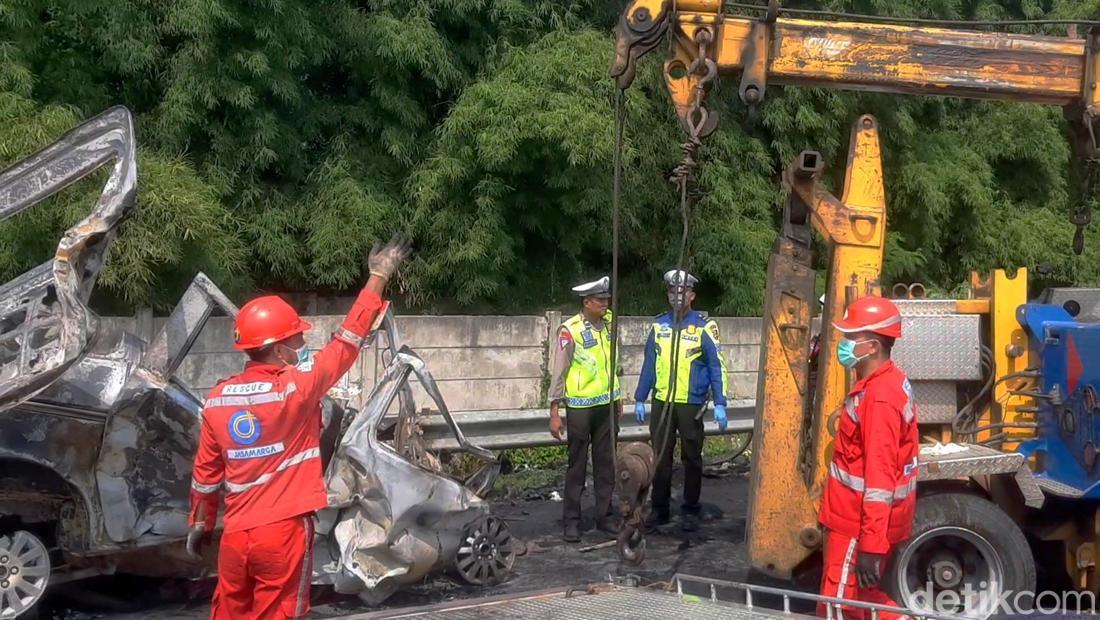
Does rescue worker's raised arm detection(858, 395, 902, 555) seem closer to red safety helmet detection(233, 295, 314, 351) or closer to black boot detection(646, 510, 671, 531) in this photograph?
red safety helmet detection(233, 295, 314, 351)

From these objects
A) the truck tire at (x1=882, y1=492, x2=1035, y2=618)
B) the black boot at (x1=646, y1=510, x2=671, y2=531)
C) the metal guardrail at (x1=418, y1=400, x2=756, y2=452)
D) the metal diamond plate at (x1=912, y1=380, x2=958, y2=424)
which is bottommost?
the black boot at (x1=646, y1=510, x2=671, y2=531)

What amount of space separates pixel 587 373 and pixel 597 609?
15.0 ft

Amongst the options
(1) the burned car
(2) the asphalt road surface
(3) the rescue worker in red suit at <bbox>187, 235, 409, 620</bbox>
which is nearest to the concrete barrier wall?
(2) the asphalt road surface

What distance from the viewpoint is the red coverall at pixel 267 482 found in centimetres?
456

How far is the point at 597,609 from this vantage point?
4.19m

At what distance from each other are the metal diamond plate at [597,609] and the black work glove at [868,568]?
2.96 feet

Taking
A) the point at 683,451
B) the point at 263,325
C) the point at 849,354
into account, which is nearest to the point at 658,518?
the point at 683,451

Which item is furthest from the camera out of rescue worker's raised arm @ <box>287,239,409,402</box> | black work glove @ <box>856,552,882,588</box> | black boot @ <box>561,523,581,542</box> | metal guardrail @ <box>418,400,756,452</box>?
metal guardrail @ <box>418,400,756,452</box>

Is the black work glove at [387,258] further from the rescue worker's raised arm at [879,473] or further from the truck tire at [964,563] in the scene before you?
the truck tire at [964,563]

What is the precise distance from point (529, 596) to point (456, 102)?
937 cm

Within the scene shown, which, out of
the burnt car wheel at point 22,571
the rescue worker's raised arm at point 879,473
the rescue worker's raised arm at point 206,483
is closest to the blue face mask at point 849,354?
the rescue worker's raised arm at point 879,473

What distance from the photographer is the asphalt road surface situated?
22.1 feet

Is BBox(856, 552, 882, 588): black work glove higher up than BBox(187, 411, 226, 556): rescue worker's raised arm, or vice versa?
BBox(187, 411, 226, 556): rescue worker's raised arm

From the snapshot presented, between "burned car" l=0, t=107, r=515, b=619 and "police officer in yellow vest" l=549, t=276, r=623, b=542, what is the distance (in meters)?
2.05
